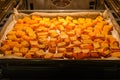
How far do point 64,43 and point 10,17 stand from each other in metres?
0.84

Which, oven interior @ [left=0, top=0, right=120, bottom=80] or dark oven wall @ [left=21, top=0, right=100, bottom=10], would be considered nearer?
oven interior @ [left=0, top=0, right=120, bottom=80]

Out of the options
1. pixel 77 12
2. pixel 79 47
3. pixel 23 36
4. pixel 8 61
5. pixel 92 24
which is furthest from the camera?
pixel 77 12

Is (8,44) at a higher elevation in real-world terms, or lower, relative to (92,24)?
lower

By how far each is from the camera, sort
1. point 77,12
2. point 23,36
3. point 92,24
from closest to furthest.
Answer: point 23,36 → point 92,24 → point 77,12

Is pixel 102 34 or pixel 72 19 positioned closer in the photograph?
pixel 102 34

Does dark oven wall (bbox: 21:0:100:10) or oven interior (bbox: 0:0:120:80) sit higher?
dark oven wall (bbox: 21:0:100:10)

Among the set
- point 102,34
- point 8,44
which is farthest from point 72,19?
point 8,44

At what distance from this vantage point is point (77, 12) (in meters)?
3.00
